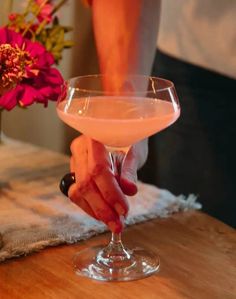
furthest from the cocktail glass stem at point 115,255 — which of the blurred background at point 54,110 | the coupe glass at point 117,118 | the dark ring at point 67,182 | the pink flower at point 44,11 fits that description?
the blurred background at point 54,110

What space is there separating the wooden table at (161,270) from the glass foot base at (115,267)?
12 mm

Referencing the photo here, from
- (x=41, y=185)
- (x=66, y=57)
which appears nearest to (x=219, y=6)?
(x=41, y=185)

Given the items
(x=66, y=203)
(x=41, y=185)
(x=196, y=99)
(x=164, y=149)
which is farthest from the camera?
(x=164, y=149)

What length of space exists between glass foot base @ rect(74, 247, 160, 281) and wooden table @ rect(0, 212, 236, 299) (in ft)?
0.04

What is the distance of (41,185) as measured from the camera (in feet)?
3.94

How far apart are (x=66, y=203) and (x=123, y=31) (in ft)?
1.13

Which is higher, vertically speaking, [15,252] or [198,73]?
[198,73]

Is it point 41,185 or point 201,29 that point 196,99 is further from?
point 41,185

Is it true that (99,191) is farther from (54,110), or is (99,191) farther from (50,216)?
(54,110)

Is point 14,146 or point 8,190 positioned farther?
point 14,146

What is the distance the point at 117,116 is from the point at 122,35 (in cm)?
37

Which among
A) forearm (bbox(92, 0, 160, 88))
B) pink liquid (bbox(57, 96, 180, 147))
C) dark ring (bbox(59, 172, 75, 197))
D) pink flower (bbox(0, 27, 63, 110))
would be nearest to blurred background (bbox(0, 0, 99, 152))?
forearm (bbox(92, 0, 160, 88))

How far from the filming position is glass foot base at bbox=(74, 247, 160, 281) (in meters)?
0.84

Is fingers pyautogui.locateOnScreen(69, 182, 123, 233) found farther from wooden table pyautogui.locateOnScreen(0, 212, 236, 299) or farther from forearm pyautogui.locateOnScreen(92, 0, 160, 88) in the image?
forearm pyautogui.locateOnScreen(92, 0, 160, 88)
